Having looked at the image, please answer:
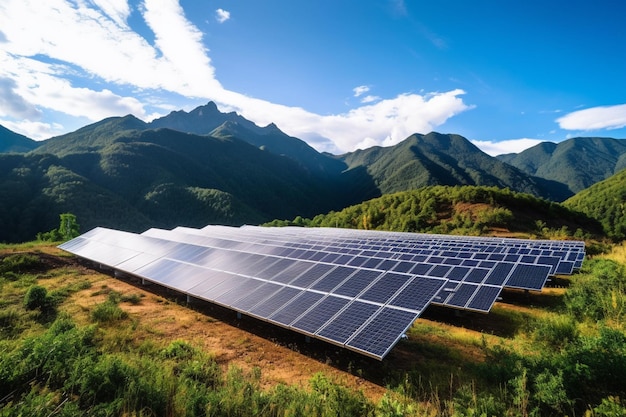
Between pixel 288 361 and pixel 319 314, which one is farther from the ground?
pixel 319 314

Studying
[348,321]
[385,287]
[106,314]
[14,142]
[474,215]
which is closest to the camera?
[348,321]

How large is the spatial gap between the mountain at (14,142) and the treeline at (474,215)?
232 metres

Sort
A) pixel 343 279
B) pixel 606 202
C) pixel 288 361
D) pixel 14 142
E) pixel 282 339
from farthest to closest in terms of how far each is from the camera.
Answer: pixel 14 142 → pixel 606 202 → pixel 343 279 → pixel 282 339 → pixel 288 361

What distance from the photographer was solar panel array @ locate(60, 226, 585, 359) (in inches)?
318

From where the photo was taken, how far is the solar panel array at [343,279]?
318 inches

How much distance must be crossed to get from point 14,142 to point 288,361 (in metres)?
266

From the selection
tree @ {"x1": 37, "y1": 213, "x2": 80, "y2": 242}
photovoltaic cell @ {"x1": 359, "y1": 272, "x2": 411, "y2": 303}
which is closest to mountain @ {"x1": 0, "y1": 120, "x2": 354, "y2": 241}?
tree @ {"x1": 37, "y1": 213, "x2": 80, "y2": 242}

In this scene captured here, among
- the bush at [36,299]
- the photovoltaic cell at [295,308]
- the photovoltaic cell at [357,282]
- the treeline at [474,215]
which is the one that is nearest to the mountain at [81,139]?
the treeline at [474,215]

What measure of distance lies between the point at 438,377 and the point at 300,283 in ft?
17.1

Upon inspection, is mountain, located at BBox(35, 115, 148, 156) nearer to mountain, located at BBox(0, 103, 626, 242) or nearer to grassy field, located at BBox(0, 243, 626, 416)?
mountain, located at BBox(0, 103, 626, 242)

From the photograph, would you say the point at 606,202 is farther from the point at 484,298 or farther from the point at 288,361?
the point at 288,361

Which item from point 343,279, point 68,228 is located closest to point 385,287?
point 343,279

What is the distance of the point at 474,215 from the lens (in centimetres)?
4419

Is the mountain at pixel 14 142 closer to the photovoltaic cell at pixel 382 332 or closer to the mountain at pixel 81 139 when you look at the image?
the mountain at pixel 81 139
